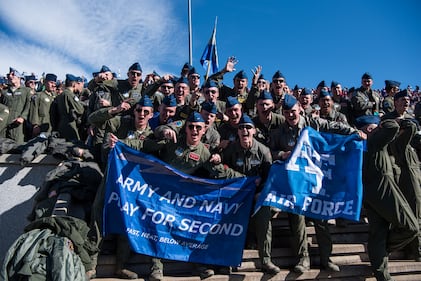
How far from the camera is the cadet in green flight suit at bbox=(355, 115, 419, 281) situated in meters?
5.00

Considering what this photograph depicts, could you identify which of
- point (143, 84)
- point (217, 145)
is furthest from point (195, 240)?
point (143, 84)

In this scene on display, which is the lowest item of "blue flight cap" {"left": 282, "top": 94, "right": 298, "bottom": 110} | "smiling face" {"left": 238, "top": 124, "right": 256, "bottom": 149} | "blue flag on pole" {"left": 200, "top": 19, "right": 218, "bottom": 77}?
"smiling face" {"left": 238, "top": 124, "right": 256, "bottom": 149}

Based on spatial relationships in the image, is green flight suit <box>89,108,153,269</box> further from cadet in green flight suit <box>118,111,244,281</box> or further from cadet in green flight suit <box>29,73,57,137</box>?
cadet in green flight suit <box>29,73,57,137</box>

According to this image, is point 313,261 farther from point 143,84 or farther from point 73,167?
point 143,84

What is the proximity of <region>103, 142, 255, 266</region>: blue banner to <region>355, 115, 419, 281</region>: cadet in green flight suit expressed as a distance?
5.80 feet

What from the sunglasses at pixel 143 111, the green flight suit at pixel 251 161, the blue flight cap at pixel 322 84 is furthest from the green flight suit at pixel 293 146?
the blue flight cap at pixel 322 84

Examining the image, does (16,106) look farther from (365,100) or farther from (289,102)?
(365,100)

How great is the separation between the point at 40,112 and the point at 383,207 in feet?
24.8

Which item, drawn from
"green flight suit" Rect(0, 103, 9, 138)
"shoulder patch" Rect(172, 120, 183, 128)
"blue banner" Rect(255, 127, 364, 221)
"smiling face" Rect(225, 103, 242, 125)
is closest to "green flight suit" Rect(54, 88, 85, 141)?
"green flight suit" Rect(0, 103, 9, 138)

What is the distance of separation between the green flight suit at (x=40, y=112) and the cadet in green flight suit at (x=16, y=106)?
140 mm

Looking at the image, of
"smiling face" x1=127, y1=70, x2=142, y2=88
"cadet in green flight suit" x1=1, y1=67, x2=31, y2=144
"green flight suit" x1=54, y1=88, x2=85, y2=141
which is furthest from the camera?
"cadet in green flight suit" x1=1, y1=67, x2=31, y2=144

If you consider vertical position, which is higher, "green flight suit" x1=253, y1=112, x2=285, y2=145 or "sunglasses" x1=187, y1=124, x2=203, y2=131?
"green flight suit" x1=253, y1=112, x2=285, y2=145

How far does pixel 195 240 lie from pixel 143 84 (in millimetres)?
4297

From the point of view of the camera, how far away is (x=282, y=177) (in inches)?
195
